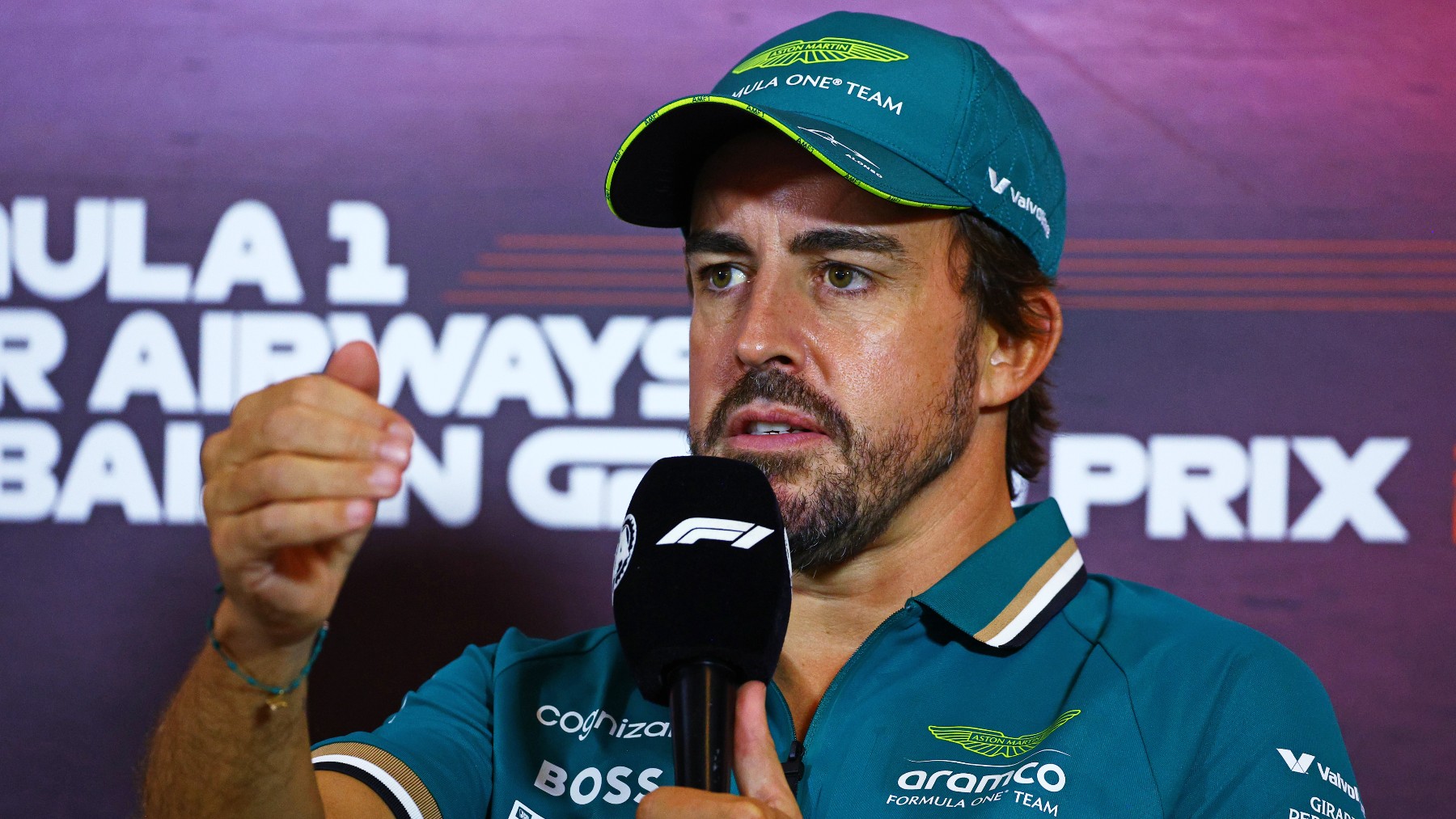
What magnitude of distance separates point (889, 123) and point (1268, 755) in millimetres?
643

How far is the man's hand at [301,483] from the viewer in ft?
2.24

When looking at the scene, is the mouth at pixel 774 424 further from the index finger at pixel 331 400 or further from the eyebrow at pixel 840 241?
the index finger at pixel 331 400

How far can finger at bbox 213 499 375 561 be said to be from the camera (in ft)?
2.26

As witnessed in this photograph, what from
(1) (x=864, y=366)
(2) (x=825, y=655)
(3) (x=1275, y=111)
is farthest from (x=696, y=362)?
(3) (x=1275, y=111)

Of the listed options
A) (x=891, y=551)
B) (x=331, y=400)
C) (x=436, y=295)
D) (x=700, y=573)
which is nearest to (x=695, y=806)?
(x=700, y=573)

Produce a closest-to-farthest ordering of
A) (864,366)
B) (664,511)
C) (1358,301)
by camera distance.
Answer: (664,511), (864,366), (1358,301)

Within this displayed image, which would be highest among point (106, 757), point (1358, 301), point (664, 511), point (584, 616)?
point (1358, 301)

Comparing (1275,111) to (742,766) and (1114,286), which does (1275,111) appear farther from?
(742,766)

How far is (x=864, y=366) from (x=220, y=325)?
0.96 metres

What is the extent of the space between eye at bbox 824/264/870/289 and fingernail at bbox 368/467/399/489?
62cm

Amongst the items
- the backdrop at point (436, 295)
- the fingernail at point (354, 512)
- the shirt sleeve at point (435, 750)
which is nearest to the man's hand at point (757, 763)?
the fingernail at point (354, 512)

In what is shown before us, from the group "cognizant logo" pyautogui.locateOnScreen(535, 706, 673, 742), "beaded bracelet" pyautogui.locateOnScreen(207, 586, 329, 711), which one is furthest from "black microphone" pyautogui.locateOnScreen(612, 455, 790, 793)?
"cognizant logo" pyautogui.locateOnScreen(535, 706, 673, 742)

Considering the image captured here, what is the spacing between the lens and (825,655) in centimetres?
125

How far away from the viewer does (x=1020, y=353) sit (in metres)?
1.35
